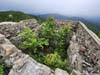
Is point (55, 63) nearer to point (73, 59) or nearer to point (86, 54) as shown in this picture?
point (73, 59)

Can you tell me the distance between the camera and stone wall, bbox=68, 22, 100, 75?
13.6 m

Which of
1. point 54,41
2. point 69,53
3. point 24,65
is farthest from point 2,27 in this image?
point 24,65

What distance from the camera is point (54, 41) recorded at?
60.6ft

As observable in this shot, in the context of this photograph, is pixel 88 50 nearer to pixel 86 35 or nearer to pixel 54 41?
pixel 86 35

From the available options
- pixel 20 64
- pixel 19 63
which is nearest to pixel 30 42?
pixel 19 63

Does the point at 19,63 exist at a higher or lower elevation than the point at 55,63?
higher

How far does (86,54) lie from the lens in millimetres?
15367

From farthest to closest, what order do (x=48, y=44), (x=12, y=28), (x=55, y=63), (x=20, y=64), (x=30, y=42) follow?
(x=12, y=28) → (x=48, y=44) → (x=30, y=42) → (x=55, y=63) → (x=20, y=64)

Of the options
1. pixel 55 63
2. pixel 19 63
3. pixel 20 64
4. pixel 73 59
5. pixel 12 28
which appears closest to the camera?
pixel 20 64

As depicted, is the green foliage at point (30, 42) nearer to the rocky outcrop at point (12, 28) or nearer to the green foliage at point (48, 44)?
the green foliage at point (48, 44)

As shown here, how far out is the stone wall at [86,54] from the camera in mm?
13594

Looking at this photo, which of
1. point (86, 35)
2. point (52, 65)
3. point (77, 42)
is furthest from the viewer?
point (77, 42)

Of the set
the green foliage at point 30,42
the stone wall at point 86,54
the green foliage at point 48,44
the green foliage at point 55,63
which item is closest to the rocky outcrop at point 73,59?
the stone wall at point 86,54

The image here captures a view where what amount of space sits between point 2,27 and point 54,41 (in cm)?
360
